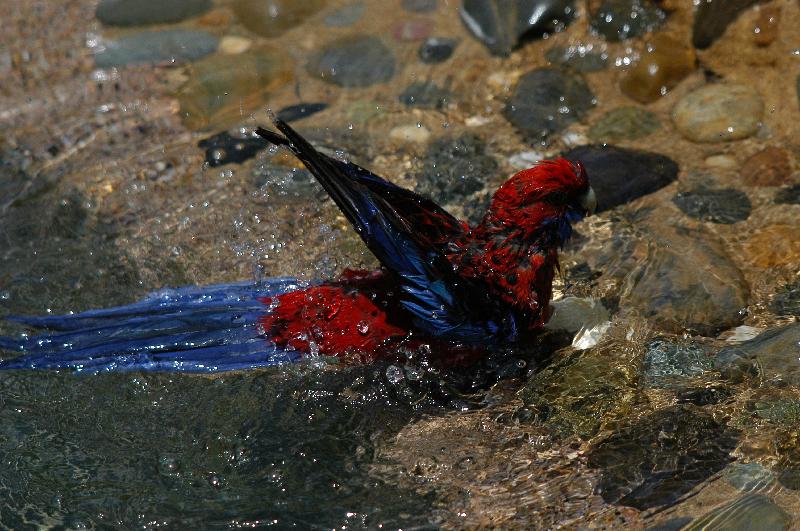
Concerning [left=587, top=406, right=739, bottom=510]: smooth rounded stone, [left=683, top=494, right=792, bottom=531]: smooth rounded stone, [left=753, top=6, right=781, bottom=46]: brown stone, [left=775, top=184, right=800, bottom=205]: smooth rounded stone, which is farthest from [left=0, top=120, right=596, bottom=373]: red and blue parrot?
[left=753, top=6, right=781, bottom=46]: brown stone

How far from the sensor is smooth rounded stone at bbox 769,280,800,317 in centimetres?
449

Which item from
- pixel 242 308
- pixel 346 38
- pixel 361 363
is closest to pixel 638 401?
pixel 361 363

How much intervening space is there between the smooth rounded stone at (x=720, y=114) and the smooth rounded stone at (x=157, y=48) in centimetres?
345

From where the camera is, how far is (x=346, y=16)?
701 centimetres

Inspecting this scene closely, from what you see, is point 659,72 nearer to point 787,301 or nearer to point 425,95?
point 425,95

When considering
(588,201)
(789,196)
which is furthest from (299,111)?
(789,196)

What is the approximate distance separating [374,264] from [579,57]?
2.33 meters

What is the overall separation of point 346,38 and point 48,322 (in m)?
3.39

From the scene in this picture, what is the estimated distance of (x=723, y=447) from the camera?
151 inches

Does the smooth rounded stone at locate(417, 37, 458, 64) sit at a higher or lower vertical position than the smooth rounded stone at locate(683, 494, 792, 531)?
higher

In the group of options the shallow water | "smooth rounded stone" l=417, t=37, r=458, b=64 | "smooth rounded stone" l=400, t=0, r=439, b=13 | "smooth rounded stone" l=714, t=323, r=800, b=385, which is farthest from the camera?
"smooth rounded stone" l=400, t=0, r=439, b=13

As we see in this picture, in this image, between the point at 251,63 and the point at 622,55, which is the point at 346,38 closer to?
the point at 251,63

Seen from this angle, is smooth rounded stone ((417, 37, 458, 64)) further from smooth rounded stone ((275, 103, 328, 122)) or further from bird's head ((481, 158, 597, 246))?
bird's head ((481, 158, 597, 246))

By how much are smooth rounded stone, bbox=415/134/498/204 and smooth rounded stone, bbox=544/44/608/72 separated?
0.93m
